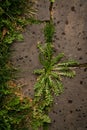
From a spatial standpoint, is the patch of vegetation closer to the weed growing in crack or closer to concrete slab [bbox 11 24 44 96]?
concrete slab [bbox 11 24 44 96]

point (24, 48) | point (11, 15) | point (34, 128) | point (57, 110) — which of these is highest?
point (11, 15)

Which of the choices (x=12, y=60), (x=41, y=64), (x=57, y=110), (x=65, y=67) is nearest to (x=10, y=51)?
(x=12, y=60)

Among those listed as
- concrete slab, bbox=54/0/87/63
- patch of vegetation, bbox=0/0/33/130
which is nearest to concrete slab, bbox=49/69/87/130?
concrete slab, bbox=54/0/87/63

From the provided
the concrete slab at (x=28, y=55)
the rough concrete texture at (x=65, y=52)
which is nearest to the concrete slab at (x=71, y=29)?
the rough concrete texture at (x=65, y=52)

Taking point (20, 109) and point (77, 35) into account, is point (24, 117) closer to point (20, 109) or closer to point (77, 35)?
point (20, 109)

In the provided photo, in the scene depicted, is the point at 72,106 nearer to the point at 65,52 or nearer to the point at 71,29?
the point at 65,52

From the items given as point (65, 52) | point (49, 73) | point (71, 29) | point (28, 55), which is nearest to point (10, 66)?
point (28, 55)

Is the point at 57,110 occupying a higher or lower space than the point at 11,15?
lower

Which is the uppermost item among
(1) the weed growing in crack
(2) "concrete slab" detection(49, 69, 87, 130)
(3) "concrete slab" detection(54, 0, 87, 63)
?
(3) "concrete slab" detection(54, 0, 87, 63)
